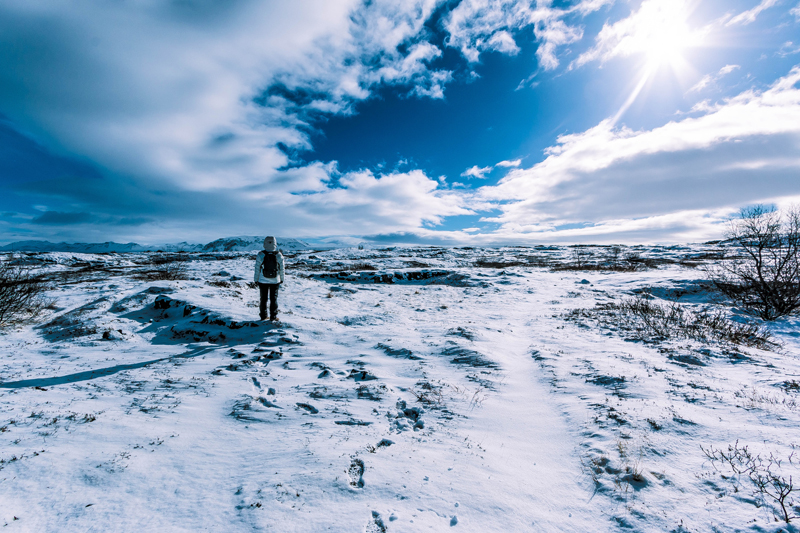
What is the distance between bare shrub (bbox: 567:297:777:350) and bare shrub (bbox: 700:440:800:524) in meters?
6.07

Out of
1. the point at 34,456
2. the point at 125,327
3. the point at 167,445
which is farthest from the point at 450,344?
the point at 125,327

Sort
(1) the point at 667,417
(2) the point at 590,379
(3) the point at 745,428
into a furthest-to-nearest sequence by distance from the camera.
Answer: (2) the point at 590,379 < (1) the point at 667,417 < (3) the point at 745,428

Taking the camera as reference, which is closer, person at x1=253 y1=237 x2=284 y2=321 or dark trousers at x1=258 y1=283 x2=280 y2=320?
person at x1=253 y1=237 x2=284 y2=321

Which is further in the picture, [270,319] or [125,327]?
[270,319]

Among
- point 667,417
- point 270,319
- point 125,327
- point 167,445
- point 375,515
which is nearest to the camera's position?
point 375,515

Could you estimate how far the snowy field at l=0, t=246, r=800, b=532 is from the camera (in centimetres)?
288

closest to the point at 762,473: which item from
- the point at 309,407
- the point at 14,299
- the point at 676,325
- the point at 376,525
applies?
the point at 376,525

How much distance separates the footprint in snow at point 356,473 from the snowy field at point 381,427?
2 centimetres

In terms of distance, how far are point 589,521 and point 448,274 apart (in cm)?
2276

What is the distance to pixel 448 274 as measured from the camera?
25.5 meters

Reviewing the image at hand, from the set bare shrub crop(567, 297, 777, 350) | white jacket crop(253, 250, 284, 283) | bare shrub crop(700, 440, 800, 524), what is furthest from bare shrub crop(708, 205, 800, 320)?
white jacket crop(253, 250, 284, 283)

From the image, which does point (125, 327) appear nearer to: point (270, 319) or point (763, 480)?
point (270, 319)

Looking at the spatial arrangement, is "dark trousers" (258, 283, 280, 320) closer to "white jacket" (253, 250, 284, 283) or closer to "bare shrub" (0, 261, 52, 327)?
"white jacket" (253, 250, 284, 283)

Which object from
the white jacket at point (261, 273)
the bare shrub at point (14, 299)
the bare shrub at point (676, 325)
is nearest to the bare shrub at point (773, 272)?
the bare shrub at point (676, 325)
